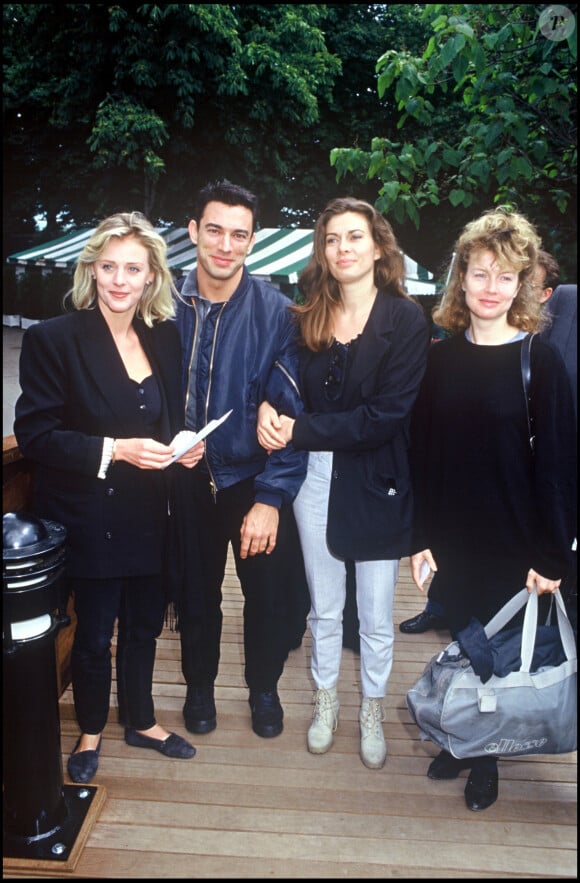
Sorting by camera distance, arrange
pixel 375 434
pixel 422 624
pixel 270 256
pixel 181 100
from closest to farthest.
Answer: pixel 375 434 → pixel 422 624 → pixel 270 256 → pixel 181 100

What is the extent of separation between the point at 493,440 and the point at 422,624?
2.10 meters

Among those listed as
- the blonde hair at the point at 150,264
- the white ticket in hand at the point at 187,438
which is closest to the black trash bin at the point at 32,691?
the white ticket in hand at the point at 187,438

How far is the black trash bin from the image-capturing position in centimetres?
216

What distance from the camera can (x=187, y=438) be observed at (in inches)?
98.2

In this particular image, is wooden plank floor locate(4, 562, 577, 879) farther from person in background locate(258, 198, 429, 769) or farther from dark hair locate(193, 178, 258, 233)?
dark hair locate(193, 178, 258, 233)

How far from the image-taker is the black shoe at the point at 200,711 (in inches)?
121

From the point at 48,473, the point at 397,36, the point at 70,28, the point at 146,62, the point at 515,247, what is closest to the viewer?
the point at 515,247

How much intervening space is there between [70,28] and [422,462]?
17176mm

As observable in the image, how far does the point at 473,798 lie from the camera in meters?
2.62

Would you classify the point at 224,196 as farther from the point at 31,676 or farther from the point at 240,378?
the point at 31,676

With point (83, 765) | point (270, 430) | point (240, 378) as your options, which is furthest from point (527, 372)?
point (83, 765)

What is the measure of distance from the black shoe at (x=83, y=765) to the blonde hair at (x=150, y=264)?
1.67m

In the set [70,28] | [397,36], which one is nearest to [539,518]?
[70,28]

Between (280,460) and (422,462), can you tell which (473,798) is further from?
(280,460)
